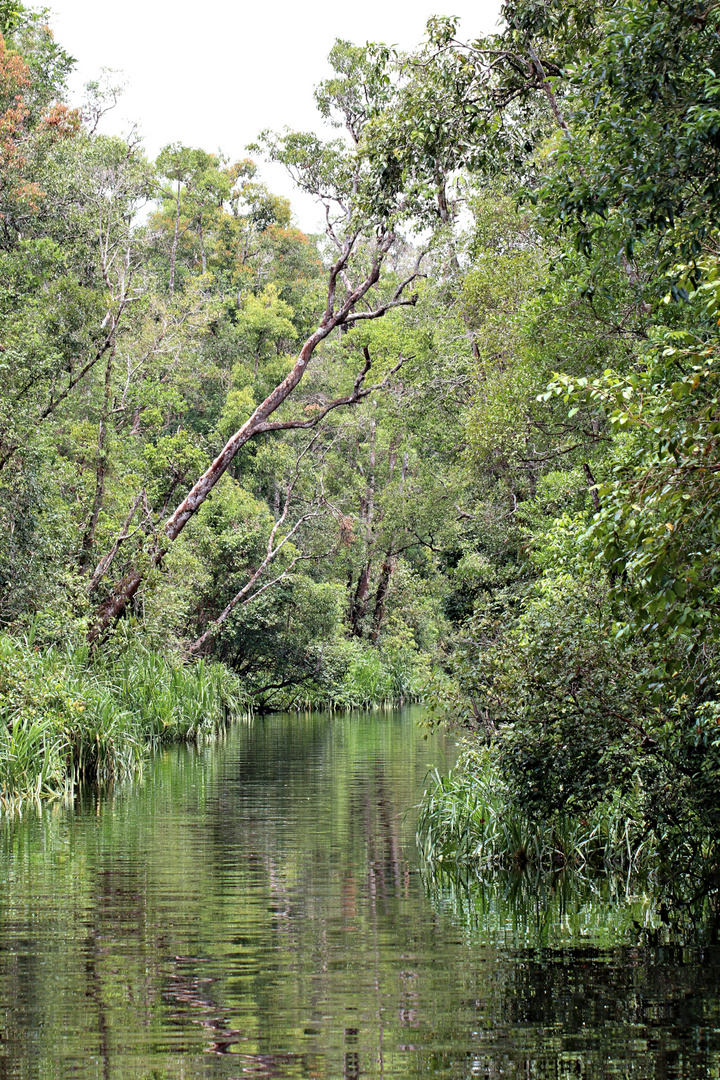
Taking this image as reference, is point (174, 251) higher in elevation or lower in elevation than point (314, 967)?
higher

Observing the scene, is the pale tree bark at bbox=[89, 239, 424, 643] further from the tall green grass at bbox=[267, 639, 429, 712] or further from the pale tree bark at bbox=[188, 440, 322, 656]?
the tall green grass at bbox=[267, 639, 429, 712]

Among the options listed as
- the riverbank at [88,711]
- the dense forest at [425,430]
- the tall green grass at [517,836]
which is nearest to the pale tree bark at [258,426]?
the dense forest at [425,430]

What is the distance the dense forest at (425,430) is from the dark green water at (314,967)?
1070mm

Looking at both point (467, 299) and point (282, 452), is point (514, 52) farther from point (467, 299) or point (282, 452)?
point (282, 452)

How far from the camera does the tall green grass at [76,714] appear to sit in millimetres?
12914

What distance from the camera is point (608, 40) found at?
8.12 m

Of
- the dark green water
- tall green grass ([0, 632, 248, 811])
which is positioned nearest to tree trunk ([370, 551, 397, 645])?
tall green grass ([0, 632, 248, 811])

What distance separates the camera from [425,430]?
114 feet

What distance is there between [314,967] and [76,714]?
886 cm

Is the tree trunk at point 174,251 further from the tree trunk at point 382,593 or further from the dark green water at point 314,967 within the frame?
the dark green water at point 314,967

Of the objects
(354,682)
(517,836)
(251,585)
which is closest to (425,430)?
(251,585)

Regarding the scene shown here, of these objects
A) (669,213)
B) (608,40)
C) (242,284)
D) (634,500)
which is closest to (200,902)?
(634,500)

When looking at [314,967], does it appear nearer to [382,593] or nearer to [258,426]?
[258,426]

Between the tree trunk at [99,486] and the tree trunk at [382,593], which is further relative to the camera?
the tree trunk at [382,593]
